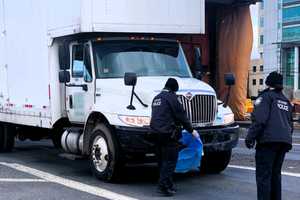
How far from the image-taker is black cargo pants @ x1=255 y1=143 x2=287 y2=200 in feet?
24.0

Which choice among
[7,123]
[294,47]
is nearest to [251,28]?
[7,123]

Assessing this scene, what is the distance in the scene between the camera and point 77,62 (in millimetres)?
11016

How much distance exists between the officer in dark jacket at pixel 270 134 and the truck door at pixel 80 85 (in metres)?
4.02

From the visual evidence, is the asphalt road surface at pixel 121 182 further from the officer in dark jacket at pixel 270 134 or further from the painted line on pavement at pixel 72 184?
the officer in dark jacket at pixel 270 134

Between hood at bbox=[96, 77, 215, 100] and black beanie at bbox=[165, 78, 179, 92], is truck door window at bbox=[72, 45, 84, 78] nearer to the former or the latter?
hood at bbox=[96, 77, 215, 100]

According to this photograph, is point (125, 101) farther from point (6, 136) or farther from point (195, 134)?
point (6, 136)

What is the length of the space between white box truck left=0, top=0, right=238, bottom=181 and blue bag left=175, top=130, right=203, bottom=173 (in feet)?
1.52

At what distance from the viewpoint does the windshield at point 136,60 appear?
10.5 m

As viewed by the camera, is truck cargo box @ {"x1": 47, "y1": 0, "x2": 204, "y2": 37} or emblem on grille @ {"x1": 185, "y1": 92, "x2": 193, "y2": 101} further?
truck cargo box @ {"x1": 47, "y1": 0, "x2": 204, "y2": 37}

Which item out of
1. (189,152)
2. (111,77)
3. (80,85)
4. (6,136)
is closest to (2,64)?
(6,136)

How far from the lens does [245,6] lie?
18078 mm

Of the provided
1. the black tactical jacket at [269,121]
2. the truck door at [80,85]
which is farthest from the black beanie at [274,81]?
the truck door at [80,85]

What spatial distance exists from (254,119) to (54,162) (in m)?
6.69

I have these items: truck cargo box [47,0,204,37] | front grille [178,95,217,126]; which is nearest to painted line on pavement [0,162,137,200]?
front grille [178,95,217,126]
